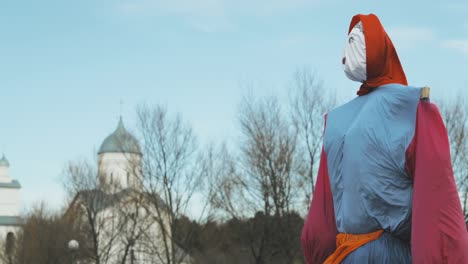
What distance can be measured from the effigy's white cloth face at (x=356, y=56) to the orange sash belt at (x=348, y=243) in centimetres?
74

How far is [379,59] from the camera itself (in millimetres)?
3656

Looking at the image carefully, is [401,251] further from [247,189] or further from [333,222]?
[247,189]

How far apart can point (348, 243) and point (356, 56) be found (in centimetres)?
87

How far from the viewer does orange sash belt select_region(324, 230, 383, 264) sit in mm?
3449

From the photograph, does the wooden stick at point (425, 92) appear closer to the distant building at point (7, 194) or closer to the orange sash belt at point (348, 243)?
the orange sash belt at point (348, 243)

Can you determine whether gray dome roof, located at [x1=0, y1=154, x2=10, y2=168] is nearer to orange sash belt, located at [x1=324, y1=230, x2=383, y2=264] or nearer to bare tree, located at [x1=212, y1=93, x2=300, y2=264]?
bare tree, located at [x1=212, y1=93, x2=300, y2=264]

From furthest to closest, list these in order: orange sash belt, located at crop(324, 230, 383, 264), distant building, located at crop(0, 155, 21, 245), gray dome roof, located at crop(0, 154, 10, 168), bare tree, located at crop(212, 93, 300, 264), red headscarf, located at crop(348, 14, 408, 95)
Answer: gray dome roof, located at crop(0, 154, 10, 168) < distant building, located at crop(0, 155, 21, 245) < bare tree, located at crop(212, 93, 300, 264) < red headscarf, located at crop(348, 14, 408, 95) < orange sash belt, located at crop(324, 230, 383, 264)

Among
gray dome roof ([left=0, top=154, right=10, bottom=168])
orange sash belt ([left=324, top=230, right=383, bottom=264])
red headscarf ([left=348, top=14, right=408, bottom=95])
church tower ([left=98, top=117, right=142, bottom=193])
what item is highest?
gray dome roof ([left=0, top=154, right=10, bottom=168])

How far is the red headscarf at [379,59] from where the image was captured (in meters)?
3.66

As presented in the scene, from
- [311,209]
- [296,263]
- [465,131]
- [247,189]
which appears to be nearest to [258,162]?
[247,189]

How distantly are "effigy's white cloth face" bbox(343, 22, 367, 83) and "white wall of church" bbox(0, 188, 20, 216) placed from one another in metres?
93.9

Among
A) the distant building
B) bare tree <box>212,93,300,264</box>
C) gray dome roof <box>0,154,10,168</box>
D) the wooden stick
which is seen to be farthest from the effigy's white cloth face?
gray dome roof <box>0,154,10,168</box>

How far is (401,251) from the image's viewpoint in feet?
11.2

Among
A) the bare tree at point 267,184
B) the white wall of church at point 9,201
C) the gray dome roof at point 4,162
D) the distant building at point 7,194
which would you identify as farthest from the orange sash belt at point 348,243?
the gray dome roof at point 4,162
